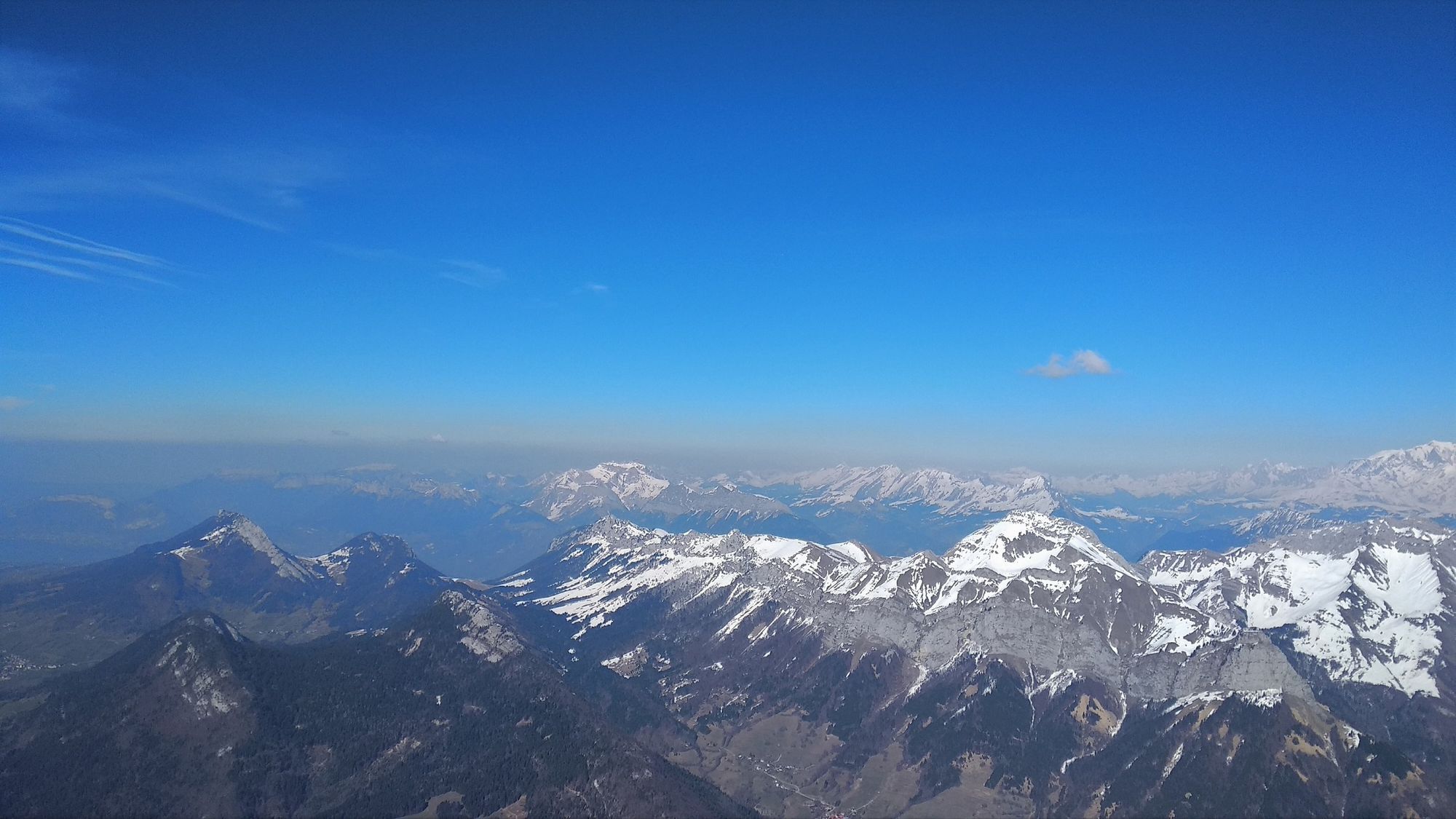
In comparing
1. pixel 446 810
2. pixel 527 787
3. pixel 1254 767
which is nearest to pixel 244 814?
pixel 446 810

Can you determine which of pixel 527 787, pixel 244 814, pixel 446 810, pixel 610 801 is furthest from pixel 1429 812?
pixel 244 814

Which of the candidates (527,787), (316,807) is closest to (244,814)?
(316,807)

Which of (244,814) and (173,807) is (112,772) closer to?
(173,807)

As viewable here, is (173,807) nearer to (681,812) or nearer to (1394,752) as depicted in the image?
(681,812)

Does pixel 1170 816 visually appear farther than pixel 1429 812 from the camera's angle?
Yes

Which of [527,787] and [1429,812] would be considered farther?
[527,787]

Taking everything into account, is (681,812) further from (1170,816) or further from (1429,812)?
(1429,812)

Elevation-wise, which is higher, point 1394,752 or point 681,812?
point 1394,752
